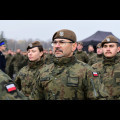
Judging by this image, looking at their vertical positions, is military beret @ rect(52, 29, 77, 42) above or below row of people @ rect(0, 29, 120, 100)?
above

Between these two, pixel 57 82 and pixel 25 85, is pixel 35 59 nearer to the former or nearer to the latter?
pixel 25 85

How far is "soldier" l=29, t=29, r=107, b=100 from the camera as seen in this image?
9.34 feet

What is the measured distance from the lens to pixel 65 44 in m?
3.10

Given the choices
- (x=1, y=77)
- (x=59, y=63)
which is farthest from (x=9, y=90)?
(x=59, y=63)

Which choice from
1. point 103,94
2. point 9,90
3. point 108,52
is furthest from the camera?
point 108,52

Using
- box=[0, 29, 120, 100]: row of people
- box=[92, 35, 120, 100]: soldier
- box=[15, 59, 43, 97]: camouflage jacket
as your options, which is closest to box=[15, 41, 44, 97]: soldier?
box=[15, 59, 43, 97]: camouflage jacket

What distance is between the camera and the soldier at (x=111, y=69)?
13.8 ft

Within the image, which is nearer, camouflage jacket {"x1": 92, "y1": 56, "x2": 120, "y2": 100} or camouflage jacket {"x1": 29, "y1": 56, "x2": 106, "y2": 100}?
camouflage jacket {"x1": 29, "y1": 56, "x2": 106, "y2": 100}

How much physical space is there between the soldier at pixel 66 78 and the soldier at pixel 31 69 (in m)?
1.52

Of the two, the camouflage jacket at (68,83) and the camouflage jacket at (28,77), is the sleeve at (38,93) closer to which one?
the camouflage jacket at (68,83)

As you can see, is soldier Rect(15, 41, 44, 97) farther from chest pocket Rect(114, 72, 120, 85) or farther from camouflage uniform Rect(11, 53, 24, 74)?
camouflage uniform Rect(11, 53, 24, 74)

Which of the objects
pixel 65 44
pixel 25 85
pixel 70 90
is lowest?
pixel 25 85

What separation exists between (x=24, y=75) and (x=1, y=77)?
2955 mm

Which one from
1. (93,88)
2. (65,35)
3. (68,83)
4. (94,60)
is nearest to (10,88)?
(68,83)
